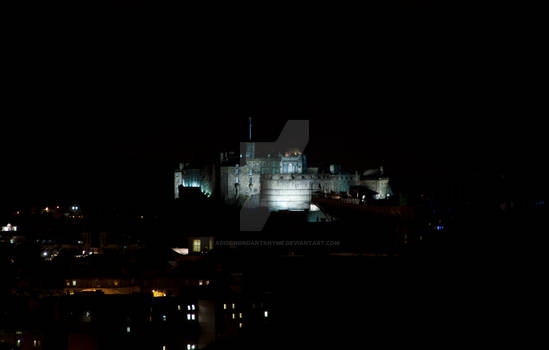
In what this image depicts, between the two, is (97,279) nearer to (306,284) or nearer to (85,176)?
(306,284)

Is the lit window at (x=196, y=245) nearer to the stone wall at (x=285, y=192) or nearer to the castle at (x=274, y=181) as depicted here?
the castle at (x=274, y=181)

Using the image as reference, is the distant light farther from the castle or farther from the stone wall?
the stone wall

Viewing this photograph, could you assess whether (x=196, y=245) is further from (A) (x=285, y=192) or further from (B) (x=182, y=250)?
(A) (x=285, y=192)

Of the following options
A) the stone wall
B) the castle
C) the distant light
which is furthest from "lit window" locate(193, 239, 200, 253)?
the stone wall

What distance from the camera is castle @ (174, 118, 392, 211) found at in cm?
3253

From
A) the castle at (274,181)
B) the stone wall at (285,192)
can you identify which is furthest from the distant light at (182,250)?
the stone wall at (285,192)

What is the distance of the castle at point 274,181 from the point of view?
32.5m

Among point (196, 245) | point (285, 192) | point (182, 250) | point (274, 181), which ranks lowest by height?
point (182, 250)

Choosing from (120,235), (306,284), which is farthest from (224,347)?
(120,235)

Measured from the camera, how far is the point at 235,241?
Answer: 24078mm

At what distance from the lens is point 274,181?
107ft

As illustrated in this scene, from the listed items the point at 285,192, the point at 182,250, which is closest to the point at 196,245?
the point at 182,250

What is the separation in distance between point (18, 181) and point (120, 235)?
2153cm

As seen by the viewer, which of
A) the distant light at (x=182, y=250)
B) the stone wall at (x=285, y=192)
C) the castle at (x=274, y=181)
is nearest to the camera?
the distant light at (x=182, y=250)
